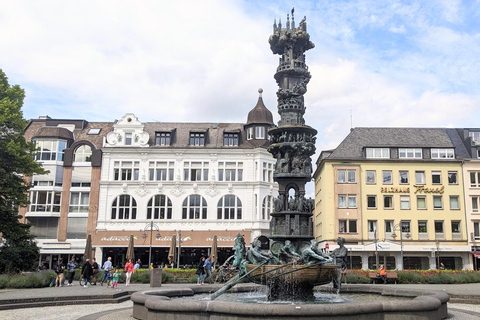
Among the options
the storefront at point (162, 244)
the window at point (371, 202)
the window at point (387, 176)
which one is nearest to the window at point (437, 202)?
the window at point (387, 176)

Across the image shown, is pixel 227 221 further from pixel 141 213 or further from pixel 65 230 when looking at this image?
pixel 65 230

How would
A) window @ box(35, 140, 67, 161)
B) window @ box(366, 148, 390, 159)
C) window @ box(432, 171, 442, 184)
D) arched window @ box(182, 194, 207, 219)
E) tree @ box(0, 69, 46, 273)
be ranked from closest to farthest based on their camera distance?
tree @ box(0, 69, 46, 273) < arched window @ box(182, 194, 207, 219) < window @ box(432, 171, 442, 184) < window @ box(366, 148, 390, 159) < window @ box(35, 140, 67, 161)

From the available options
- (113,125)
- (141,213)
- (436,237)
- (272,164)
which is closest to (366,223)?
(436,237)

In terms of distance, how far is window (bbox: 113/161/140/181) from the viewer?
160ft

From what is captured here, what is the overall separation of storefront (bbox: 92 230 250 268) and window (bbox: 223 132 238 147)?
10.2m

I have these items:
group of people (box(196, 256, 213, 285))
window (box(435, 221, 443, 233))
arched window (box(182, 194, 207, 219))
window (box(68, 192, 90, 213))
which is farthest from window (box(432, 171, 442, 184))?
window (box(68, 192, 90, 213))

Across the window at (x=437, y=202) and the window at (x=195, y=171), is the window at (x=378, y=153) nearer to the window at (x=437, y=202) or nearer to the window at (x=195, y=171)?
the window at (x=437, y=202)

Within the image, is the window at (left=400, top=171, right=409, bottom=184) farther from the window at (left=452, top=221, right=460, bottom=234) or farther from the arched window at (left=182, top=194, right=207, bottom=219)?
the arched window at (left=182, top=194, right=207, bottom=219)

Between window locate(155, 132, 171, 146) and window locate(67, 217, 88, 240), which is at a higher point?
window locate(155, 132, 171, 146)

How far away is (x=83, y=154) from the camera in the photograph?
1971 inches

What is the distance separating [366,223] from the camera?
47.5 metres

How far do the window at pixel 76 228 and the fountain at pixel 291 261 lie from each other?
34887 millimetres

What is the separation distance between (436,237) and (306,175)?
36474mm

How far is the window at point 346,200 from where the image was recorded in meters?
48.2
